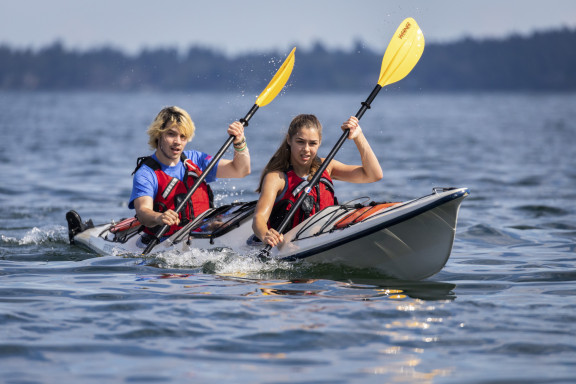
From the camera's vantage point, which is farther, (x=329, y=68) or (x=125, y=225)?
(x=329, y=68)

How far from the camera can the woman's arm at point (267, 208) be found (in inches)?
232

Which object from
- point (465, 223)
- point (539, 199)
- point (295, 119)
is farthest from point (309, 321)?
point (539, 199)

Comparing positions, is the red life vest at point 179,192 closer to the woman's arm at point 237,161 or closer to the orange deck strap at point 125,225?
the woman's arm at point 237,161

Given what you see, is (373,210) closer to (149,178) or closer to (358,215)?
(358,215)

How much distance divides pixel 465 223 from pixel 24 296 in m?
5.83

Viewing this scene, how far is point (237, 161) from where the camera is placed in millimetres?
7039

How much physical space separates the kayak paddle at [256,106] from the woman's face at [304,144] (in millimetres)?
929

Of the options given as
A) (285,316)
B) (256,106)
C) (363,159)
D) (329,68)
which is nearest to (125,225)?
(256,106)

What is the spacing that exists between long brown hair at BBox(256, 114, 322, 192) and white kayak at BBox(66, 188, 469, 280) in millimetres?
412

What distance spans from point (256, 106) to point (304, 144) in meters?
1.46

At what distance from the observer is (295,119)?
240 inches

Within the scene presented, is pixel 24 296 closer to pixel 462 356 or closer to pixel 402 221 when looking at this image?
pixel 402 221

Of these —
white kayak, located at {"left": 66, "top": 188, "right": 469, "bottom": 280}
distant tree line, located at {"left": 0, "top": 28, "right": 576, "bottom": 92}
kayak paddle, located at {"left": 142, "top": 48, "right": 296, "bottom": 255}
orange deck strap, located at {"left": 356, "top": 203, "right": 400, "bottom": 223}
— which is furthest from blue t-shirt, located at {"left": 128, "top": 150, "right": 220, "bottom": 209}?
distant tree line, located at {"left": 0, "top": 28, "right": 576, "bottom": 92}

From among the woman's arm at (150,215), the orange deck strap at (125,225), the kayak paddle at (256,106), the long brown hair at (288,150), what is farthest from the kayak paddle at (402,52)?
the orange deck strap at (125,225)
